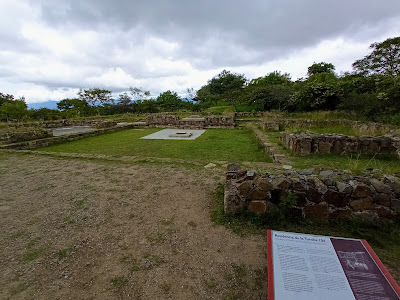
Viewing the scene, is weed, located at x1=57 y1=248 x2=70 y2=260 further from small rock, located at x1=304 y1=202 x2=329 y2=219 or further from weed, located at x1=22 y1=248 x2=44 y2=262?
small rock, located at x1=304 y1=202 x2=329 y2=219

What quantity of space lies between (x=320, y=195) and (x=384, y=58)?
24640 millimetres

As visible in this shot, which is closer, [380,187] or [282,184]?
[380,187]

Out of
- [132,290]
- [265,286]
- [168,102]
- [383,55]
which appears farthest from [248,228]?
[168,102]

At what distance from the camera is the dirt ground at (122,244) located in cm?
179

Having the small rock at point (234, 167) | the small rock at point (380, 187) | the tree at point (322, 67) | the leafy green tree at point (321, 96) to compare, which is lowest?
the small rock at point (380, 187)

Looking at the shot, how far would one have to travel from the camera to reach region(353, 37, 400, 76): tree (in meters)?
18.0

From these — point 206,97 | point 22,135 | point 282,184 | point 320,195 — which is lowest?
point 320,195

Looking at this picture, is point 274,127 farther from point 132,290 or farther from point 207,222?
point 132,290

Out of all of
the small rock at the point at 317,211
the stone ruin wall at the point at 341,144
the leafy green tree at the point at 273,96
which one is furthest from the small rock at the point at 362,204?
the leafy green tree at the point at 273,96

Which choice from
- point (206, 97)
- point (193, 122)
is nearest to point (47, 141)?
point (193, 122)

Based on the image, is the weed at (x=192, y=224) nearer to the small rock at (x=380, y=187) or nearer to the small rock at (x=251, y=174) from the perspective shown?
the small rock at (x=251, y=174)

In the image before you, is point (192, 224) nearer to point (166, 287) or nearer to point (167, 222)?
point (167, 222)

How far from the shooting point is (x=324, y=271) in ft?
4.48

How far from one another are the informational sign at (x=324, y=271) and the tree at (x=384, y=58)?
74.9 ft
